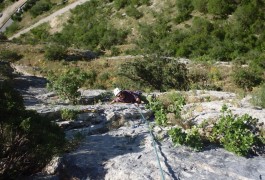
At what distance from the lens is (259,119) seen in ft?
25.2

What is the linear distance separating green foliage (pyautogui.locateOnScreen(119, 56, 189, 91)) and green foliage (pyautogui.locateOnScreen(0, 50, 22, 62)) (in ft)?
27.5

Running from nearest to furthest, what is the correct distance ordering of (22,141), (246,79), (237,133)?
(22,141) < (237,133) < (246,79)

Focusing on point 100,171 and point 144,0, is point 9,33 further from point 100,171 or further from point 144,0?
point 100,171

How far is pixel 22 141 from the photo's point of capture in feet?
23.0

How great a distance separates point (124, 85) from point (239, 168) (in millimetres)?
10796

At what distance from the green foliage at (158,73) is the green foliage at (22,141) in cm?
942

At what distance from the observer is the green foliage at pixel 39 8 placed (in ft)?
115

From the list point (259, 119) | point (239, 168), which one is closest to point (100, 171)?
point (239, 168)

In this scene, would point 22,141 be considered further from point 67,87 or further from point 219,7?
point 219,7

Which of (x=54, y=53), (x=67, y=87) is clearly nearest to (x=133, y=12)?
(x=54, y=53)

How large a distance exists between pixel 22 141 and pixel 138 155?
78.9 inches

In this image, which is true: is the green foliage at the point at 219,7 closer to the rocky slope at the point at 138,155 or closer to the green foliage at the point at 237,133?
the rocky slope at the point at 138,155

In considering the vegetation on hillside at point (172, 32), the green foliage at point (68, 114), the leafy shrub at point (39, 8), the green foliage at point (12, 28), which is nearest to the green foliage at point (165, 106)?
the green foliage at point (68, 114)

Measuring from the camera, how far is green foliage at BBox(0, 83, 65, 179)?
6926 mm
